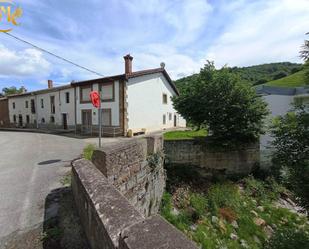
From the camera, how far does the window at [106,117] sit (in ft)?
53.3

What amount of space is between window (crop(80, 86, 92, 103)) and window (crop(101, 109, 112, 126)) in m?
2.40

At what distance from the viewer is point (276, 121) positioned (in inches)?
285

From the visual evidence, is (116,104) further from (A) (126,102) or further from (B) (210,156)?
(B) (210,156)

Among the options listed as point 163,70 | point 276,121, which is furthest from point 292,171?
point 163,70

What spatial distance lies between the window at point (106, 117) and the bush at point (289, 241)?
13073 millimetres

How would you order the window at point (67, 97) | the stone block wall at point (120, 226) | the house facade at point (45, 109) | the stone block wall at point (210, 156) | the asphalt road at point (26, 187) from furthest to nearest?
the house facade at point (45, 109) < the window at point (67, 97) < the stone block wall at point (210, 156) < the asphalt road at point (26, 187) < the stone block wall at point (120, 226)

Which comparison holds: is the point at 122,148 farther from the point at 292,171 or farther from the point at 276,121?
the point at 276,121

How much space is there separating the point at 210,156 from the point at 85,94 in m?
12.7

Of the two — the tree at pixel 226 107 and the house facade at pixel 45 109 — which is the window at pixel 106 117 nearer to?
the house facade at pixel 45 109

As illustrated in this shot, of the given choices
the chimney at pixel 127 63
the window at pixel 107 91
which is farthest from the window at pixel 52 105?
the chimney at pixel 127 63

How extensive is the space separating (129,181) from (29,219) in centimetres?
222

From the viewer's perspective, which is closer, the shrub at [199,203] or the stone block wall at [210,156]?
the shrub at [199,203]

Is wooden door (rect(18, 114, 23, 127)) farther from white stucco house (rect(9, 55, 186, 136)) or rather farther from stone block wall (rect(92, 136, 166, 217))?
stone block wall (rect(92, 136, 166, 217))

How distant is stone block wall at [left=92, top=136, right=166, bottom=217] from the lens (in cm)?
388
